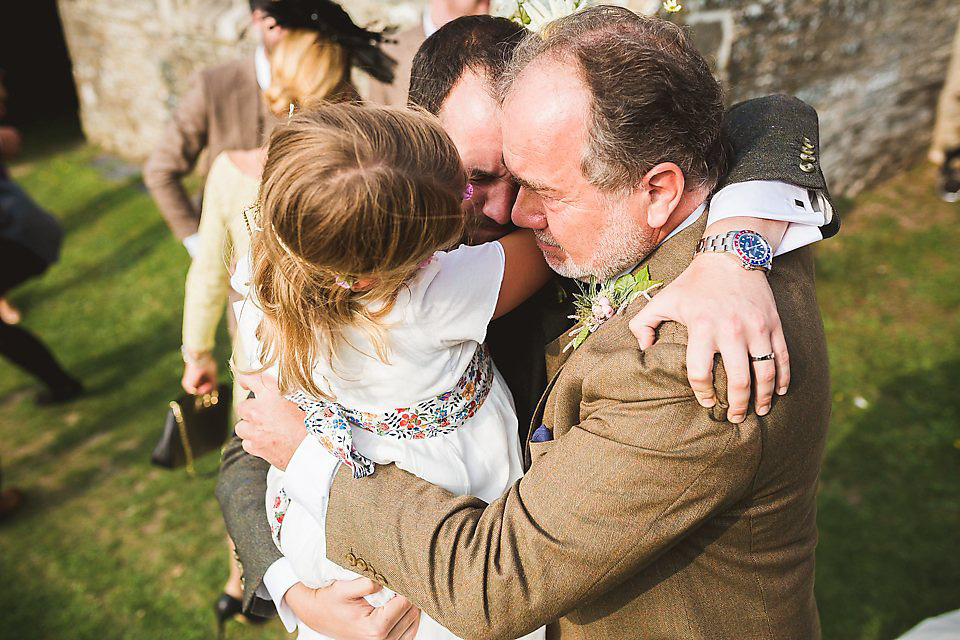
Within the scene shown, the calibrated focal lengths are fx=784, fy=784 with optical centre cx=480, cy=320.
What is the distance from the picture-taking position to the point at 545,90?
1639 millimetres

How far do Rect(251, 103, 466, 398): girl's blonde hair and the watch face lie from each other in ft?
1.78

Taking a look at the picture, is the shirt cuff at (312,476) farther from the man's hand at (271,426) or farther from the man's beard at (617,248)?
the man's beard at (617,248)

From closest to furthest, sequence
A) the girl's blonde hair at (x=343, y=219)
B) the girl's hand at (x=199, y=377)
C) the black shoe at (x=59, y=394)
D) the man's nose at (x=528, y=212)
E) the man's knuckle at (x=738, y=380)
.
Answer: the man's knuckle at (x=738, y=380), the girl's blonde hair at (x=343, y=219), the man's nose at (x=528, y=212), the girl's hand at (x=199, y=377), the black shoe at (x=59, y=394)

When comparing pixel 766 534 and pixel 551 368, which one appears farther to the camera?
pixel 551 368

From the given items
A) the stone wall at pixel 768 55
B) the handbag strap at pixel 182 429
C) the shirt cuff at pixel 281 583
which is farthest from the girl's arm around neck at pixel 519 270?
the stone wall at pixel 768 55

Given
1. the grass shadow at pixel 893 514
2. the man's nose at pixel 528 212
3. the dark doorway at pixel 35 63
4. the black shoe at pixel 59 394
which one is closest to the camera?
the man's nose at pixel 528 212

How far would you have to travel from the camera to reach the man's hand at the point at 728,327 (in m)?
1.28

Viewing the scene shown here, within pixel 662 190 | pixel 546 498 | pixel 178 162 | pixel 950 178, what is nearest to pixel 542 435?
pixel 546 498

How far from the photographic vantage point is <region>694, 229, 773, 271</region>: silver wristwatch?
148cm

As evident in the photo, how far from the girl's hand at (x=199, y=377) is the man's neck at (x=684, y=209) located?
2133 millimetres

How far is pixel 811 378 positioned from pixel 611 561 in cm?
50

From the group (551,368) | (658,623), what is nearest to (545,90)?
(551,368)

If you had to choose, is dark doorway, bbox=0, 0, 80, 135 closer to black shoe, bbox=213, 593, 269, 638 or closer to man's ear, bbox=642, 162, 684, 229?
black shoe, bbox=213, 593, 269, 638

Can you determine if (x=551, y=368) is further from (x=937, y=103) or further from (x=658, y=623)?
(x=937, y=103)
